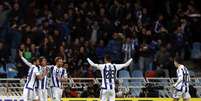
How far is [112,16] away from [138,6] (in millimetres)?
1251

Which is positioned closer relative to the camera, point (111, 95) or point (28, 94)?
point (111, 95)

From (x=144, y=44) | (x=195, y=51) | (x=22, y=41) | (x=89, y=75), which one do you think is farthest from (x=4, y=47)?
(x=195, y=51)

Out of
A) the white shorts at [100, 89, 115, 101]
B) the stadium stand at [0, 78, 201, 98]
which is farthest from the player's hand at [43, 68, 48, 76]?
the stadium stand at [0, 78, 201, 98]

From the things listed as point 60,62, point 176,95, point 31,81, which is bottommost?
point 176,95

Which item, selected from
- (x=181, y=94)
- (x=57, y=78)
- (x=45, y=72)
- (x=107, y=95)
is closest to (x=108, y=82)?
(x=107, y=95)

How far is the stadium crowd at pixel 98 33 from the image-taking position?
31141mm

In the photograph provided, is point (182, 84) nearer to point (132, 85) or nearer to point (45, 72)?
A: point (132, 85)

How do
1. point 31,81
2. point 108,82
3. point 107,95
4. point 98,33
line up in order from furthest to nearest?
point 98,33, point 31,81, point 107,95, point 108,82

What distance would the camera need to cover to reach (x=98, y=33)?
3247 cm

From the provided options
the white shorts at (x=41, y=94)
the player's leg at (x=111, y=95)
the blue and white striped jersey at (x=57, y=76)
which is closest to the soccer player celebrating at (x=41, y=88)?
the white shorts at (x=41, y=94)

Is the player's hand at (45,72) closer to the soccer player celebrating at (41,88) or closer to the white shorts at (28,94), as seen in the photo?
the soccer player celebrating at (41,88)

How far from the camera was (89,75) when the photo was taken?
30578 millimetres

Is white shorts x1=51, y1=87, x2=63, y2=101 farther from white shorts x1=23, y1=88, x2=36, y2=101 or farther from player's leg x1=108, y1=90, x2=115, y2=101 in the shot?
player's leg x1=108, y1=90, x2=115, y2=101

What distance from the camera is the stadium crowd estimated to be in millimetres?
31141
